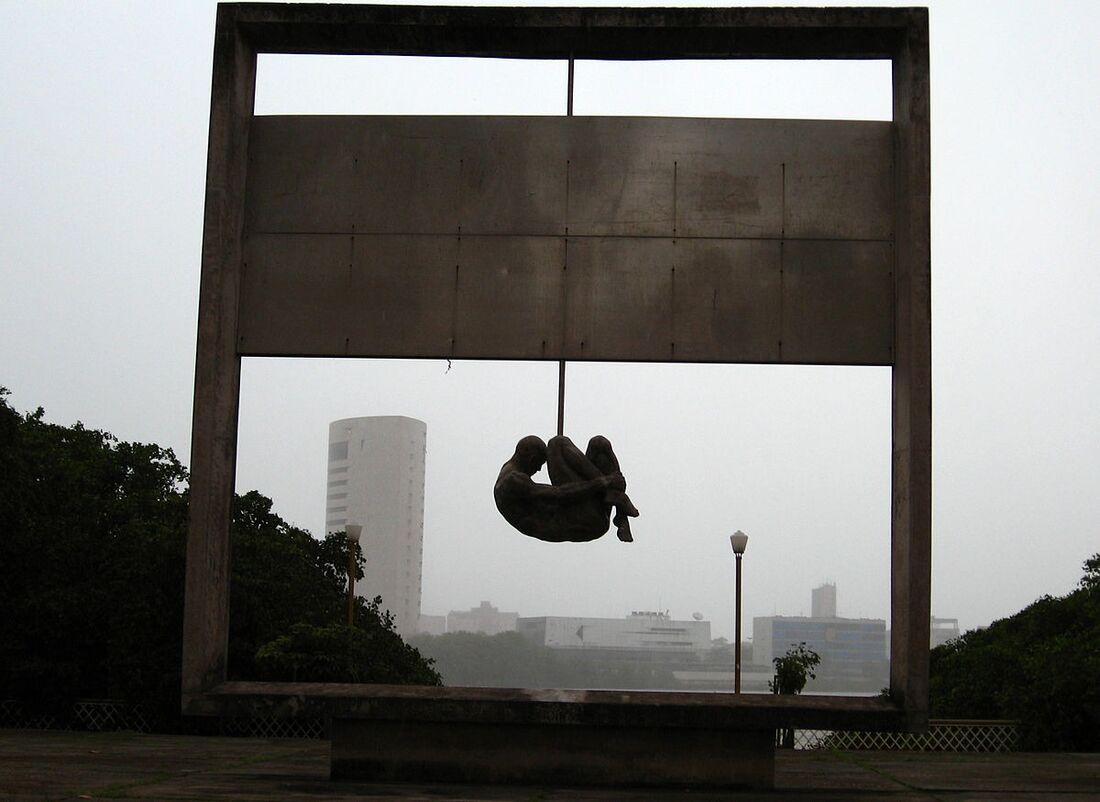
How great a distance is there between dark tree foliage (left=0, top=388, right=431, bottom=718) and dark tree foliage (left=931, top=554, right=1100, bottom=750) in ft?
36.9

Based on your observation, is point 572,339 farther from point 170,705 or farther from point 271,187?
point 170,705

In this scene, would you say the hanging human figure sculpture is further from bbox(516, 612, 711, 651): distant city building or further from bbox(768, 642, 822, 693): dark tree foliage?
bbox(768, 642, 822, 693): dark tree foliage

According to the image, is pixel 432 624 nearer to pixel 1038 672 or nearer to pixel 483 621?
pixel 483 621

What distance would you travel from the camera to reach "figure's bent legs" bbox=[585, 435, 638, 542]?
33.5 ft

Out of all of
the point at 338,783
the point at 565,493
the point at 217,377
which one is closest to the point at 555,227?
the point at 565,493

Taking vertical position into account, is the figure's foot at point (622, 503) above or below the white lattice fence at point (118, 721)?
above

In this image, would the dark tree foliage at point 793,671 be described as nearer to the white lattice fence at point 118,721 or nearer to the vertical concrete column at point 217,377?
the white lattice fence at point 118,721

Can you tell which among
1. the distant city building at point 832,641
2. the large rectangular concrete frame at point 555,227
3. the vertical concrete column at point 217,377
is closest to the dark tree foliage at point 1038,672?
the distant city building at point 832,641

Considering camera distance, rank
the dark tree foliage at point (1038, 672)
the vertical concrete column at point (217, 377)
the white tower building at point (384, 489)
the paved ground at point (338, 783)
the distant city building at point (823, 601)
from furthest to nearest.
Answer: the dark tree foliage at point (1038, 672), the distant city building at point (823, 601), the white tower building at point (384, 489), the vertical concrete column at point (217, 377), the paved ground at point (338, 783)

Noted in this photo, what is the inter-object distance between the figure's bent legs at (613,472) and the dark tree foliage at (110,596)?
1035 cm

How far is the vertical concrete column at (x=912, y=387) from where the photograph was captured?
386 inches

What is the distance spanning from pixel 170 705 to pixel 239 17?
43.7 feet

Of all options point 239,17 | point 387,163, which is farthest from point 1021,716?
point 239,17

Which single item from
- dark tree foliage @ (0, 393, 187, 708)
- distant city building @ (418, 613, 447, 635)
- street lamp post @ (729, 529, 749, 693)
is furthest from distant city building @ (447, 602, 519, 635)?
dark tree foliage @ (0, 393, 187, 708)
